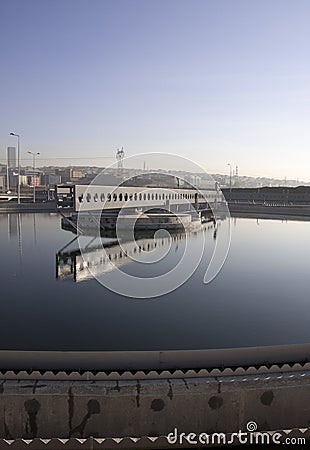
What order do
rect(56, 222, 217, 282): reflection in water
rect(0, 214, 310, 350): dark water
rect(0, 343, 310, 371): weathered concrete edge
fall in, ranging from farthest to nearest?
rect(56, 222, 217, 282): reflection in water
rect(0, 214, 310, 350): dark water
rect(0, 343, 310, 371): weathered concrete edge

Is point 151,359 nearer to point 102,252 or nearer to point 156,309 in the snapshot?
point 156,309

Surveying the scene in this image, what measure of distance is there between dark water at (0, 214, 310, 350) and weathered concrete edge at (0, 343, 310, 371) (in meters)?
1.17

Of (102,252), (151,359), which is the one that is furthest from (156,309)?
(102,252)

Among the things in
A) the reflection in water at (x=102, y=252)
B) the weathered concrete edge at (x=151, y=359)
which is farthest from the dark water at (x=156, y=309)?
the weathered concrete edge at (x=151, y=359)

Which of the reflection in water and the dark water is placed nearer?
the dark water

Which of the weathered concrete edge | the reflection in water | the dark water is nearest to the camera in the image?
the weathered concrete edge

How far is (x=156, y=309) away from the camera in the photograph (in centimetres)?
672

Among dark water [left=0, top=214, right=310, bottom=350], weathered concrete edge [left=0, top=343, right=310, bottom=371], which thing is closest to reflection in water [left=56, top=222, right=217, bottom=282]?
dark water [left=0, top=214, right=310, bottom=350]

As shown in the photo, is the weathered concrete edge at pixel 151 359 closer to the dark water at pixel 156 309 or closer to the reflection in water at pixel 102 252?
the dark water at pixel 156 309

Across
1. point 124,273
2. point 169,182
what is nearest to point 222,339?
point 124,273

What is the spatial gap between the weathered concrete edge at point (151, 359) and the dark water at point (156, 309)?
117cm

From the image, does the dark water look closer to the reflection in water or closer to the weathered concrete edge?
the reflection in water

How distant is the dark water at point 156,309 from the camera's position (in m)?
5.25

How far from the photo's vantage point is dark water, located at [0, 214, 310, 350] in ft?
17.2
